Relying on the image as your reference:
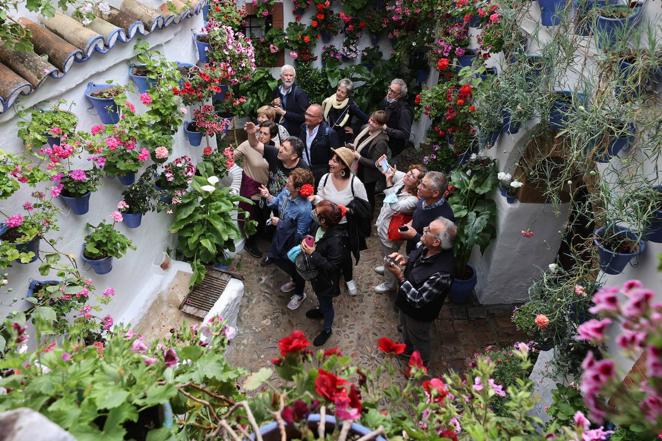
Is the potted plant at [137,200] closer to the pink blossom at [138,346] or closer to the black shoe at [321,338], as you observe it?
the black shoe at [321,338]

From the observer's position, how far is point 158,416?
1.68 metres

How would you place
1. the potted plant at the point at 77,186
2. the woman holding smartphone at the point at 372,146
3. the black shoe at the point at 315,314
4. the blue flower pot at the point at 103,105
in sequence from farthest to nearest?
the woman holding smartphone at the point at 372,146 < the black shoe at the point at 315,314 < the blue flower pot at the point at 103,105 < the potted plant at the point at 77,186

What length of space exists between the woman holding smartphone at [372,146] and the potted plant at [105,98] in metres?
3.26

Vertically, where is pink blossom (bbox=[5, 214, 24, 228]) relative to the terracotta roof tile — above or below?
below

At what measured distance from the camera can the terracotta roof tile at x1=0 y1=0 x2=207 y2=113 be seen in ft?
11.1

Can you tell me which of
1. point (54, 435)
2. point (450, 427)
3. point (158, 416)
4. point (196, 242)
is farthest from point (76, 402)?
point (196, 242)

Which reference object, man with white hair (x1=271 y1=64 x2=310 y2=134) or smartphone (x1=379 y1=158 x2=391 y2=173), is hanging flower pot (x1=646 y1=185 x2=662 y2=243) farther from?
man with white hair (x1=271 y1=64 x2=310 y2=134)

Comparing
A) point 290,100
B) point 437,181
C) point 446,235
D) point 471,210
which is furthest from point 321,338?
point 290,100

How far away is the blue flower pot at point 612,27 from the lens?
152 inches

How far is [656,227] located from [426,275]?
1879mm

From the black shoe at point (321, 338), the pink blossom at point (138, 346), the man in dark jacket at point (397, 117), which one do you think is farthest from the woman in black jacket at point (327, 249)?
the pink blossom at point (138, 346)

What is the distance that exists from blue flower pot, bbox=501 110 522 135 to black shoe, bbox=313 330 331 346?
302 cm

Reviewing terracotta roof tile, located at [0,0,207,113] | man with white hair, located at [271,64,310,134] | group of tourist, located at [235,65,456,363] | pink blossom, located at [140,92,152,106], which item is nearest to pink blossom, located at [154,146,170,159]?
pink blossom, located at [140,92,152,106]

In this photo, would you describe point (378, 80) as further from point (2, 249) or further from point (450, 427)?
point (450, 427)
